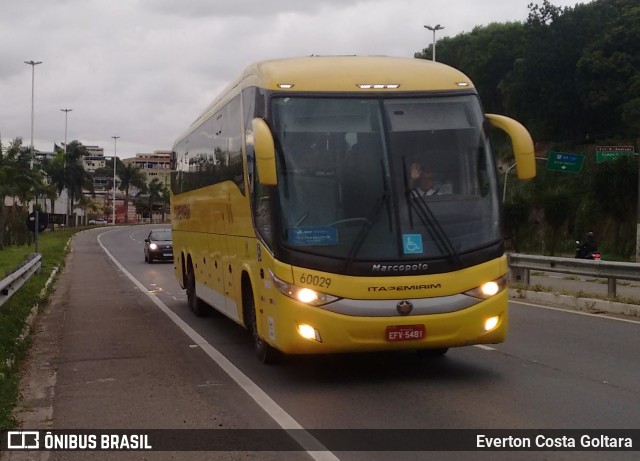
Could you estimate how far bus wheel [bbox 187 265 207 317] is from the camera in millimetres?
16094

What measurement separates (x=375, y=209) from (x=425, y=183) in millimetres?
598

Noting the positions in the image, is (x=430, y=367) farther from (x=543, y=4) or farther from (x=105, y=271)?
(x=543, y=4)

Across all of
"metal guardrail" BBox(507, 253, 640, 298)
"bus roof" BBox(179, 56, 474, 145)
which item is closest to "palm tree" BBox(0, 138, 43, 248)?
"metal guardrail" BBox(507, 253, 640, 298)

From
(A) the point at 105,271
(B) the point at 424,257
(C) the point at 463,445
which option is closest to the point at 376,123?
(B) the point at 424,257

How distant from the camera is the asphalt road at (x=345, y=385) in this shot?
24.3ft

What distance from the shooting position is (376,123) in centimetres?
905

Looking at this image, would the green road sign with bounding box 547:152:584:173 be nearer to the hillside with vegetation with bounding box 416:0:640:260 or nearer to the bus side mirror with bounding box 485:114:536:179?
the hillside with vegetation with bounding box 416:0:640:260

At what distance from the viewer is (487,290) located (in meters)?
8.90

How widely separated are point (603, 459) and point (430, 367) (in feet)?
12.7

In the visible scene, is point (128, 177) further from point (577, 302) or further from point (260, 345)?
point (260, 345)

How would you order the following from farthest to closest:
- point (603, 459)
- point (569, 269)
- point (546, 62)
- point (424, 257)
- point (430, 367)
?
point (546, 62) → point (569, 269) → point (430, 367) → point (424, 257) → point (603, 459)

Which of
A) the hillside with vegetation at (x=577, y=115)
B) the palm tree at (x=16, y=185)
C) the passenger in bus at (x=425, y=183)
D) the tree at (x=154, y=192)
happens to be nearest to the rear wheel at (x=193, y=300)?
the passenger in bus at (x=425, y=183)

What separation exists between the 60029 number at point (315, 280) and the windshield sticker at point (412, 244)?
33.0 inches

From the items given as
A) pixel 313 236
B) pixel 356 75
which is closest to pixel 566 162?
pixel 356 75
